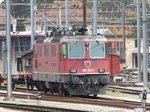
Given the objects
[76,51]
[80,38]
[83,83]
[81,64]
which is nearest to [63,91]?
[83,83]

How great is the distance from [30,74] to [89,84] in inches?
327

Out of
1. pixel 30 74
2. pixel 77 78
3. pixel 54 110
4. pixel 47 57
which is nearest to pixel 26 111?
pixel 54 110

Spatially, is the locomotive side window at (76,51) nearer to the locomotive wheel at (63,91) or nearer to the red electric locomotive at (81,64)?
the red electric locomotive at (81,64)

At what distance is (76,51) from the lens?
32.6 m

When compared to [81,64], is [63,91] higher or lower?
lower

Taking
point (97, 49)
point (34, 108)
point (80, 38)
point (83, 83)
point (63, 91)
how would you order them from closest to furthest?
point (34, 108), point (83, 83), point (80, 38), point (97, 49), point (63, 91)

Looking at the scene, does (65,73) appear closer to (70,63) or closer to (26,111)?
(70,63)

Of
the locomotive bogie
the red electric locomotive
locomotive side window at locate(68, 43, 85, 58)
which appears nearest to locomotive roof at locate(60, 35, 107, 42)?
the red electric locomotive

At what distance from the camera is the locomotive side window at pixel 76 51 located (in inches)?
1277

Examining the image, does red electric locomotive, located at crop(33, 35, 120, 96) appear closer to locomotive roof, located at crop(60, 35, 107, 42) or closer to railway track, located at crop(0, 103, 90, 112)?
locomotive roof, located at crop(60, 35, 107, 42)

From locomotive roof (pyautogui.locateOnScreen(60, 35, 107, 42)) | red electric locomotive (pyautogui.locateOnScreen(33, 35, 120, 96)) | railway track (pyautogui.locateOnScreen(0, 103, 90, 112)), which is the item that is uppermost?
locomotive roof (pyautogui.locateOnScreen(60, 35, 107, 42))

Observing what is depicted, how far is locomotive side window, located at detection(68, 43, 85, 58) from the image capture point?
3244 cm

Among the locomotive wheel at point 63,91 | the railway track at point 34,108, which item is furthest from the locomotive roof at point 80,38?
the railway track at point 34,108

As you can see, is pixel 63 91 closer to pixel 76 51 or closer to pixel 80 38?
pixel 76 51
